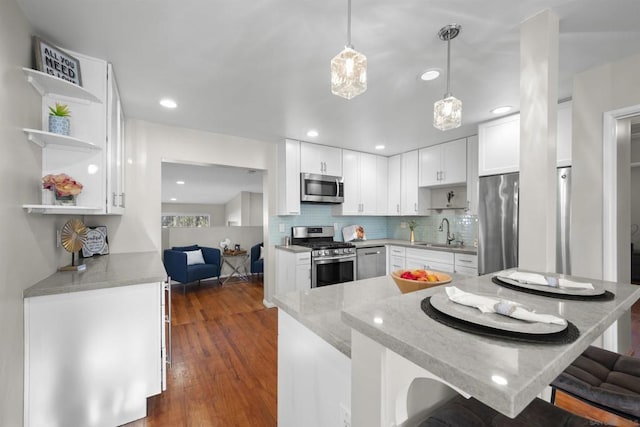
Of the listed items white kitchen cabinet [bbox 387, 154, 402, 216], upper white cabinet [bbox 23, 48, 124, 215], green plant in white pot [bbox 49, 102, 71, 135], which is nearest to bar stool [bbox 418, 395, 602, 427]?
upper white cabinet [bbox 23, 48, 124, 215]

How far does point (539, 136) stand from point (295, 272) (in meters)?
2.73

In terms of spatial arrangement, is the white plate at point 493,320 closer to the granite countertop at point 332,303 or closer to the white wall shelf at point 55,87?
the granite countertop at point 332,303

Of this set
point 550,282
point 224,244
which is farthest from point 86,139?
point 224,244

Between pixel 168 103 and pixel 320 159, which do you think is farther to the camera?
pixel 320 159

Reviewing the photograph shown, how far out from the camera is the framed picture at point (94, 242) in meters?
2.48

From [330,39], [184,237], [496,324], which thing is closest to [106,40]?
[330,39]

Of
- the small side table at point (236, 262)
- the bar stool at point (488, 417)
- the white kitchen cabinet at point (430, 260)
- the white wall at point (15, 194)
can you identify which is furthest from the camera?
the small side table at point (236, 262)

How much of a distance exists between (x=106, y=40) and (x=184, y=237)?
451 cm

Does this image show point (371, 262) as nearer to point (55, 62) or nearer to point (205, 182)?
point (55, 62)

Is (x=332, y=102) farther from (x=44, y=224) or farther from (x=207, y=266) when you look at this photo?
(x=207, y=266)

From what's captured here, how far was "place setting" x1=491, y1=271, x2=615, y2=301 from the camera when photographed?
33.5 inches

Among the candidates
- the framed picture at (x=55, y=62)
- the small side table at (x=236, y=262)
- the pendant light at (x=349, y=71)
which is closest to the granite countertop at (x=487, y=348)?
the pendant light at (x=349, y=71)

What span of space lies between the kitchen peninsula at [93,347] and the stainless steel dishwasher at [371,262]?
107 inches

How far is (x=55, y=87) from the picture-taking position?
5.19 ft
